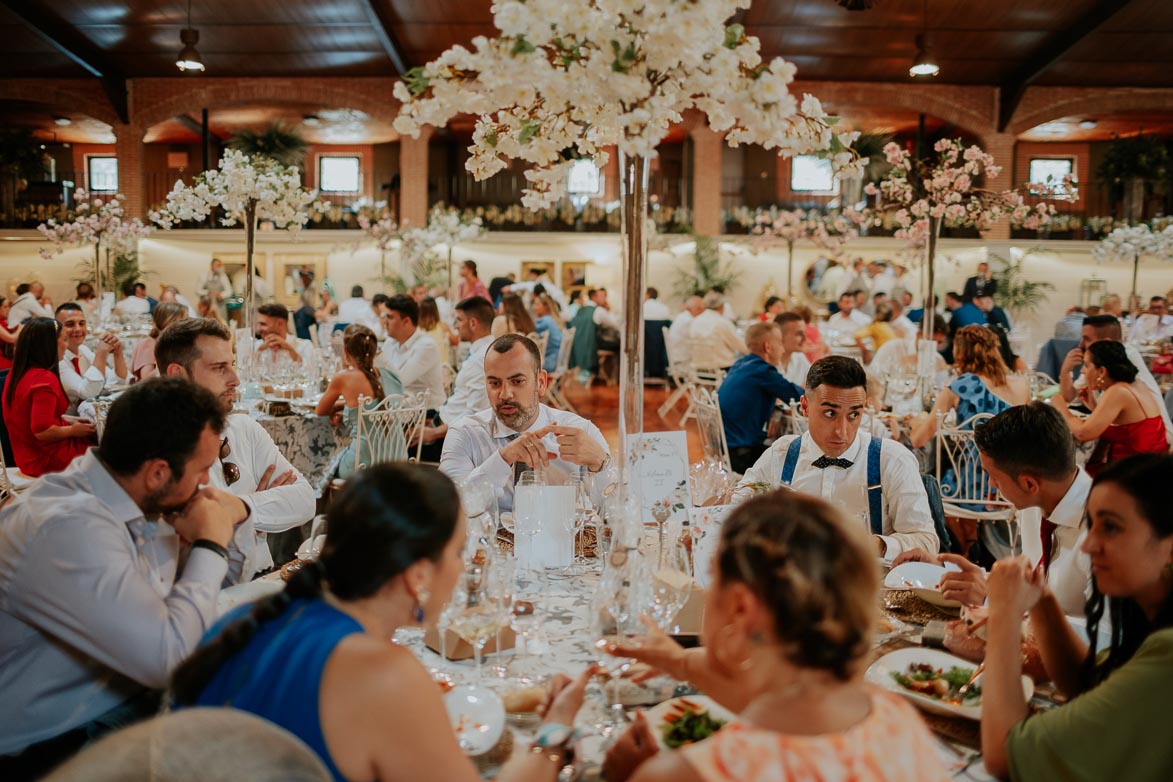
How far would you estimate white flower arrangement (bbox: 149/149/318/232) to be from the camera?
5801 millimetres

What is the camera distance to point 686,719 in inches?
56.8

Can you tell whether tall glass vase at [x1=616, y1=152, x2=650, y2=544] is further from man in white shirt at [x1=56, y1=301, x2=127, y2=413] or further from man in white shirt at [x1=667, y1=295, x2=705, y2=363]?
man in white shirt at [x1=667, y1=295, x2=705, y2=363]

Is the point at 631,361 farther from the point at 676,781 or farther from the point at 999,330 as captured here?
the point at 999,330

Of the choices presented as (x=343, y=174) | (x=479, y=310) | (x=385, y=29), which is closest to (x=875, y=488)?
(x=479, y=310)

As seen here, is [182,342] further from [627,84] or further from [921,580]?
[921,580]

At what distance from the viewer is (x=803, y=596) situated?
107cm

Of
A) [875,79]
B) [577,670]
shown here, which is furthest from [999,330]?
[875,79]

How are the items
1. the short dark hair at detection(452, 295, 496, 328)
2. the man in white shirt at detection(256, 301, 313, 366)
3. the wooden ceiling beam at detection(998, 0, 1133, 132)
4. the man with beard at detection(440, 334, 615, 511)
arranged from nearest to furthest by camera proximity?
the man with beard at detection(440, 334, 615, 511) < the man in white shirt at detection(256, 301, 313, 366) < the short dark hair at detection(452, 295, 496, 328) < the wooden ceiling beam at detection(998, 0, 1133, 132)

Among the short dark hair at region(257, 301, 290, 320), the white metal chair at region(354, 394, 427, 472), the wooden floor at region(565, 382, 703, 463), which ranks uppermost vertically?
the short dark hair at region(257, 301, 290, 320)

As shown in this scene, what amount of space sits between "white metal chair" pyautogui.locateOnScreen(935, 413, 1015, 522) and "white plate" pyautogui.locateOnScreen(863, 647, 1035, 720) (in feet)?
10.2

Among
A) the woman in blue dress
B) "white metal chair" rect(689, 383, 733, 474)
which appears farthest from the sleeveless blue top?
the woman in blue dress

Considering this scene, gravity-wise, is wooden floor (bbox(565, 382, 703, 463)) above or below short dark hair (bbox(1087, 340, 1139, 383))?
below

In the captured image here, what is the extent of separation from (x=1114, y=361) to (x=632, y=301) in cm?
364

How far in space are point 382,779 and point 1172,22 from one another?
14.8 meters
